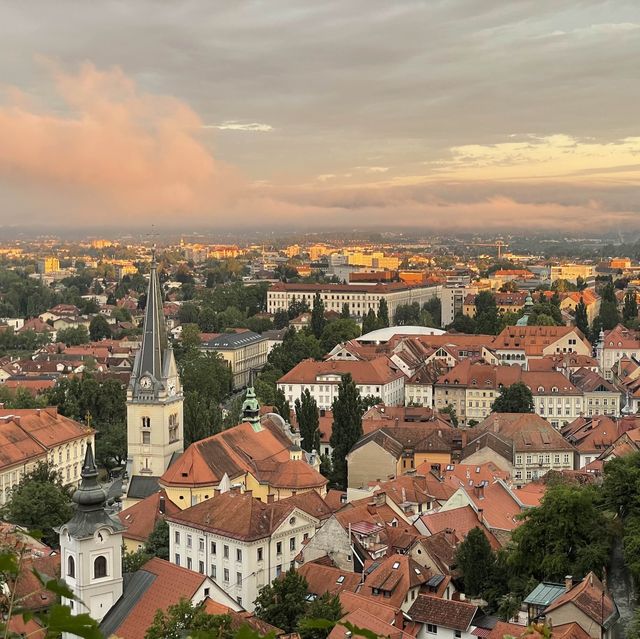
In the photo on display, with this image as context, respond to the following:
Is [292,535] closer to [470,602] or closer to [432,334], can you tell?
[470,602]

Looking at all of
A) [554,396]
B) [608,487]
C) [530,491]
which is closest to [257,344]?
[554,396]

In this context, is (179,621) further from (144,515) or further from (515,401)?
(515,401)

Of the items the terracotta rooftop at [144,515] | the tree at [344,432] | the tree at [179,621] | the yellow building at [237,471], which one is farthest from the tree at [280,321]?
the tree at [179,621]

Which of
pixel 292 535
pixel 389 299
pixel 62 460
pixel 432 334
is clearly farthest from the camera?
pixel 389 299

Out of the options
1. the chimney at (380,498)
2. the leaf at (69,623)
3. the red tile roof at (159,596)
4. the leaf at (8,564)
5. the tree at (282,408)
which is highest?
the leaf at (8,564)

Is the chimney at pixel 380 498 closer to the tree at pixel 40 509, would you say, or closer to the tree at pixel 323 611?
the tree at pixel 323 611

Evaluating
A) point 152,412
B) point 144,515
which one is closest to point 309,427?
point 152,412

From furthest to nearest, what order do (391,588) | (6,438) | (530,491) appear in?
(6,438) → (530,491) → (391,588)
